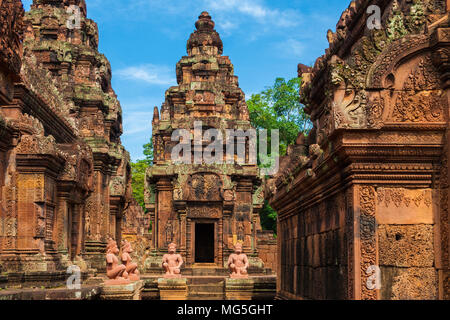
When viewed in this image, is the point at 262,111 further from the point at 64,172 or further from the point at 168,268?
the point at 64,172

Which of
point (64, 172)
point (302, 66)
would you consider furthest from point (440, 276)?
point (64, 172)

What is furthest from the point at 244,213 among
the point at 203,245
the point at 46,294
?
the point at 46,294

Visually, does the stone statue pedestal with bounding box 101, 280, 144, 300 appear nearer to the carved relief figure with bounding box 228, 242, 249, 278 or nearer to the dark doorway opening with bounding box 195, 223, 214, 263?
the carved relief figure with bounding box 228, 242, 249, 278

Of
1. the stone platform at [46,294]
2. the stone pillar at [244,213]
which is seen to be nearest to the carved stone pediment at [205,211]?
the stone pillar at [244,213]

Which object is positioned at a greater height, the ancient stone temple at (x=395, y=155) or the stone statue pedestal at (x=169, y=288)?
the ancient stone temple at (x=395, y=155)

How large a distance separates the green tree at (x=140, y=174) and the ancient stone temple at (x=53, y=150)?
20841 mm

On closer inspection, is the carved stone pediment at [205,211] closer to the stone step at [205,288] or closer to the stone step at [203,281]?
the stone step at [203,281]

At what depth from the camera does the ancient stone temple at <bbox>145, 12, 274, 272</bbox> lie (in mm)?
23844

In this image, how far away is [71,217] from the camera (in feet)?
49.8

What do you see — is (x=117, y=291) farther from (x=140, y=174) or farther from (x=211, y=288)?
(x=140, y=174)

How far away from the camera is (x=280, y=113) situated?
40500mm

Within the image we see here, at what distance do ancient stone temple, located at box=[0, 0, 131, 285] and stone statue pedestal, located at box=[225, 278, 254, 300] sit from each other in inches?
142

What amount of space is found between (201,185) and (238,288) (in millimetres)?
9262

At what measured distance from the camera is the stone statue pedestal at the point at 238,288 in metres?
15.0
